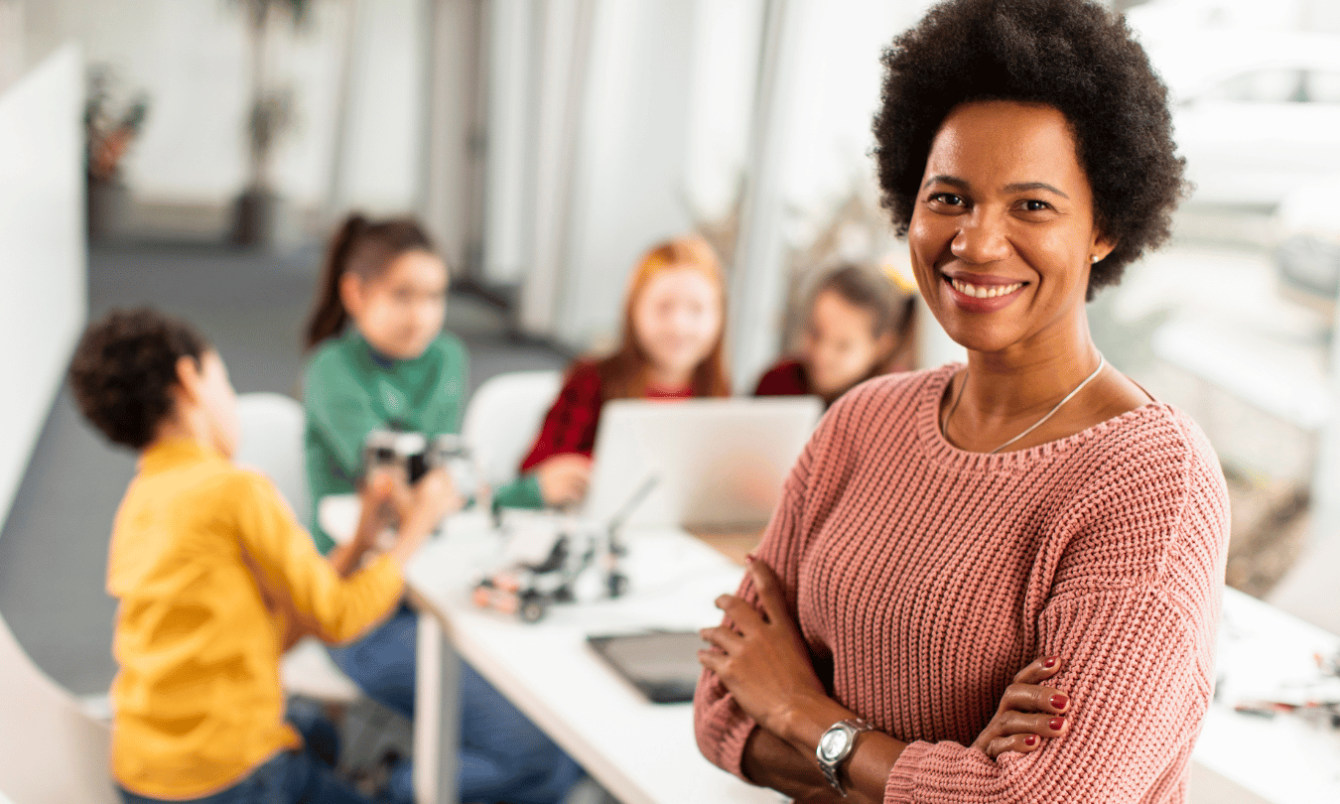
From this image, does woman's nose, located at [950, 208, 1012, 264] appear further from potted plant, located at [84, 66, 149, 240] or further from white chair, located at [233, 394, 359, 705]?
potted plant, located at [84, 66, 149, 240]

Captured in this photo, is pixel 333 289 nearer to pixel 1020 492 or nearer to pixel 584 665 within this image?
pixel 584 665

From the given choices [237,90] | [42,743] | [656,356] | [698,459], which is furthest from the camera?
[237,90]

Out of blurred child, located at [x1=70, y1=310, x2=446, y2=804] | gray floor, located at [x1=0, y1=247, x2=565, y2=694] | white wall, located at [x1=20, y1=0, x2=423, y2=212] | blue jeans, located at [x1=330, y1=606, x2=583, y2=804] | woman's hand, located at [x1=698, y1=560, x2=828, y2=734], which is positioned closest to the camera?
woman's hand, located at [x1=698, y1=560, x2=828, y2=734]

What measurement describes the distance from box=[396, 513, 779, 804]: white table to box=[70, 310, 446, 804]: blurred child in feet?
0.59

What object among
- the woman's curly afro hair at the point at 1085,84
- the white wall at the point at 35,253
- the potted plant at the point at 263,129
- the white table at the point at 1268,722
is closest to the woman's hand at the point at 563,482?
the white table at the point at 1268,722

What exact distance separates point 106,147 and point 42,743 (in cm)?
901

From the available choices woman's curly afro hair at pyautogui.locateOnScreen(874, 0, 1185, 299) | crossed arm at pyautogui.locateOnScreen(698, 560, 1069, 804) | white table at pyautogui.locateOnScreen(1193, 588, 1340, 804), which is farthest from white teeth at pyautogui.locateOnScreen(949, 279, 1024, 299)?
white table at pyautogui.locateOnScreen(1193, 588, 1340, 804)

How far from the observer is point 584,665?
69.3 inches

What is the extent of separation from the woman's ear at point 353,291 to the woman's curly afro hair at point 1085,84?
1.94 metres

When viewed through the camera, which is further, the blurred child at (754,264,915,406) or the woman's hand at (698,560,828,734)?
the blurred child at (754,264,915,406)

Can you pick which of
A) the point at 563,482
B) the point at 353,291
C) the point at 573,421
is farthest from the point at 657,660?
A: the point at 353,291

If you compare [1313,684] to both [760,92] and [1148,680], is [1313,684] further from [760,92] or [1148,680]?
[760,92]

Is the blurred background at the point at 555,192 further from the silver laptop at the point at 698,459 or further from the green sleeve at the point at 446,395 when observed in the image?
the green sleeve at the point at 446,395

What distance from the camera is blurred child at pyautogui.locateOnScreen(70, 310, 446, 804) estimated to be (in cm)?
178
